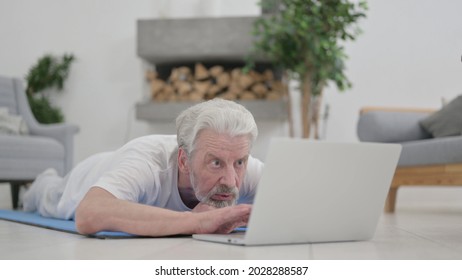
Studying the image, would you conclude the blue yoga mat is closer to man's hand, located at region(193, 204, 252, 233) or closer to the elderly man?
the elderly man

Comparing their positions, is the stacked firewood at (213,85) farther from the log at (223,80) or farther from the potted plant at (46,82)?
the potted plant at (46,82)

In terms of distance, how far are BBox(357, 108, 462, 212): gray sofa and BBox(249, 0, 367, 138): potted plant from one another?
2.78ft

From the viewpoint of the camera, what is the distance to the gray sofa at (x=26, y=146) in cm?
405

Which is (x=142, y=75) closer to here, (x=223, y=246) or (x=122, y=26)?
(x=122, y=26)

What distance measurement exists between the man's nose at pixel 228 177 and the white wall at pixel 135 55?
399 cm

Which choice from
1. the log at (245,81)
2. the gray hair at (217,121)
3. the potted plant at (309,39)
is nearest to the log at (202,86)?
the log at (245,81)

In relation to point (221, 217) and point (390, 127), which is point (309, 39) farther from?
point (221, 217)

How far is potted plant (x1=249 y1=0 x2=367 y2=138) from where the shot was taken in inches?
191

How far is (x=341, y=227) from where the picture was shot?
1752 millimetres

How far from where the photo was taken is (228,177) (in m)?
1.75

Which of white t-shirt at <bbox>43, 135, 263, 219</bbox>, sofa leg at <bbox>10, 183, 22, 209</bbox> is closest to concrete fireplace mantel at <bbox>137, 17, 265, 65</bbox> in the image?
sofa leg at <bbox>10, 183, 22, 209</bbox>

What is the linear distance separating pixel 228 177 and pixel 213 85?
161 inches

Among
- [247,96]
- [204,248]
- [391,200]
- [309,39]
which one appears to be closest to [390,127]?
[391,200]

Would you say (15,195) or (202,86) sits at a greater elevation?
(202,86)
